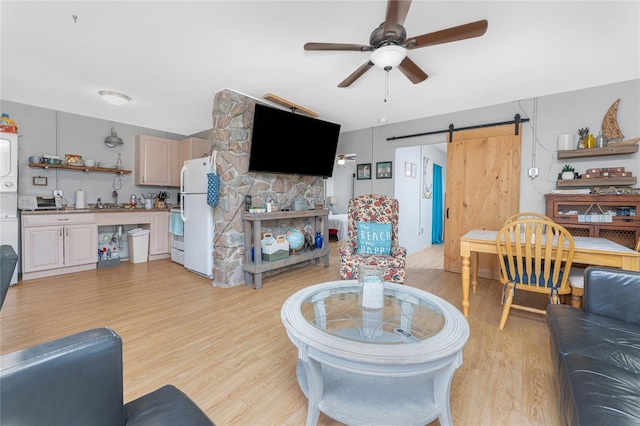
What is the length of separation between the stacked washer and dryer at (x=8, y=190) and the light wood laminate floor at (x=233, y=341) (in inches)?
25.1

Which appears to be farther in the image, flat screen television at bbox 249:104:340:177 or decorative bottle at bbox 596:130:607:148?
flat screen television at bbox 249:104:340:177

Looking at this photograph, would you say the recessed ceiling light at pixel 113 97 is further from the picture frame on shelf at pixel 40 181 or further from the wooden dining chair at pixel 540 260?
the wooden dining chair at pixel 540 260

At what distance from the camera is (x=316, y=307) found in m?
1.64

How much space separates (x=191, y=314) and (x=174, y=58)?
2.50 m

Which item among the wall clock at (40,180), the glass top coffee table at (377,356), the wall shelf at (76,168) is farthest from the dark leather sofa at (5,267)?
the wall clock at (40,180)

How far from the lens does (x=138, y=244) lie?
453 cm

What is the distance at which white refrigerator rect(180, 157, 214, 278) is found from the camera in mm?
3549

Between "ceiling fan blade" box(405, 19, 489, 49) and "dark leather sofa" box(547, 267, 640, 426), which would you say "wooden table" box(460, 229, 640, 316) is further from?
"ceiling fan blade" box(405, 19, 489, 49)

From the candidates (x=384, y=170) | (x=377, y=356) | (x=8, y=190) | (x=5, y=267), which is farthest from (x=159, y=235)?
→ (x=377, y=356)

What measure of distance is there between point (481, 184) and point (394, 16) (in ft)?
10.2

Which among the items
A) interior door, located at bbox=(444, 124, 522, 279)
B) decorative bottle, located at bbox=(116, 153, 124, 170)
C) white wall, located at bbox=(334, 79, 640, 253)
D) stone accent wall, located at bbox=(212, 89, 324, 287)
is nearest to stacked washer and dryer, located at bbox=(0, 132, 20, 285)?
decorative bottle, located at bbox=(116, 153, 124, 170)

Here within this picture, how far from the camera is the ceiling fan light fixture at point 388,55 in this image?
190 cm

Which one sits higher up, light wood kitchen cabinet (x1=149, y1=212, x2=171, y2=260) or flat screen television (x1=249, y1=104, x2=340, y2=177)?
flat screen television (x1=249, y1=104, x2=340, y2=177)

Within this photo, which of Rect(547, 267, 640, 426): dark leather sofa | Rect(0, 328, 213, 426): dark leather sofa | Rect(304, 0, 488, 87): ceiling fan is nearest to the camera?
Rect(0, 328, 213, 426): dark leather sofa
